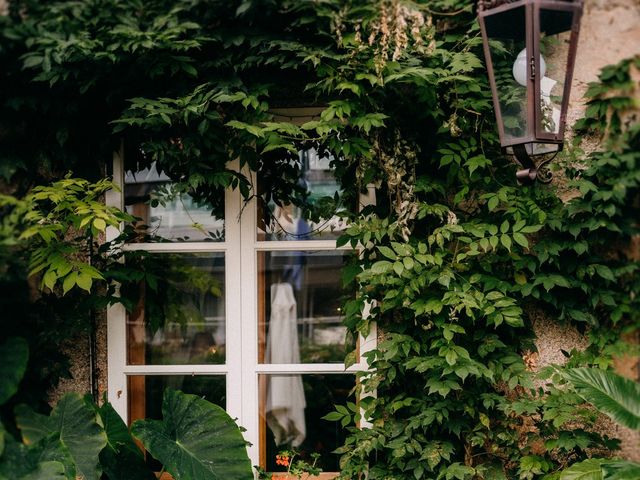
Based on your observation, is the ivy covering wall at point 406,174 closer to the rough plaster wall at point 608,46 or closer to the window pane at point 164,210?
the rough plaster wall at point 608,46

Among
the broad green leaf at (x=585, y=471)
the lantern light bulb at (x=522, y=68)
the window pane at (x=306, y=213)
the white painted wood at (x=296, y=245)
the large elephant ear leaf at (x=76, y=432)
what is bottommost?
the broad green leaf at (x=585, y=471)

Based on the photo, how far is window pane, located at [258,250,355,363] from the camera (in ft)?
10.0

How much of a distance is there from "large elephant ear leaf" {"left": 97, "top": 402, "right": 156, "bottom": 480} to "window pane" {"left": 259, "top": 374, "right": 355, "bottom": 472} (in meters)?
0.59

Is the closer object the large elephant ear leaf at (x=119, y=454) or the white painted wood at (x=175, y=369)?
the large elephant ear leaf at (x=119, y=454)

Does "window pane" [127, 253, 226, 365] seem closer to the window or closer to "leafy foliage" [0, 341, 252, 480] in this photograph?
the window

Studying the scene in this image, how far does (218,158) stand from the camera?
2.87 meters

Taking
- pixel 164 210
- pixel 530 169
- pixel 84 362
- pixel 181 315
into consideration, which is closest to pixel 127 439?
pixel 84 362

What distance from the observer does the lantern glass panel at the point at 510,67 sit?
2336mm

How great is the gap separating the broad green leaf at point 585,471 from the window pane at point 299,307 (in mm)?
1114

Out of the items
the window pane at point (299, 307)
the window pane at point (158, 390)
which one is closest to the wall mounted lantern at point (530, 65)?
the window pane at point (299, 307)

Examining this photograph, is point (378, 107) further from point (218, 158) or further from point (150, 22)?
point (150, 22)

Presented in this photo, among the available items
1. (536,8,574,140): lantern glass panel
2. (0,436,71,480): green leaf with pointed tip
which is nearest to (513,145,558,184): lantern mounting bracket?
(536,8,574,140): lantern glass panel

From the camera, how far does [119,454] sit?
268 cm

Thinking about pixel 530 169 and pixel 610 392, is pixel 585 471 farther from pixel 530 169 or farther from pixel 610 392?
pixel 530 169
